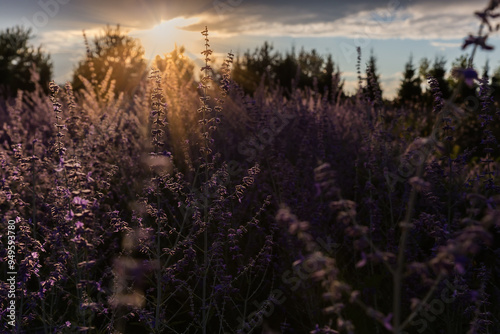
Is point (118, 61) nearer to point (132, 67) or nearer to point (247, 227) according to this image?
point (132, 67)

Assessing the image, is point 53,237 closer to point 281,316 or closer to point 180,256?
point 180,256

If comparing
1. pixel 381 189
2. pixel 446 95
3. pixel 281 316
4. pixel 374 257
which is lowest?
pixel 446 95

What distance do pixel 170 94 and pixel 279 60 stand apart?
21.8 meters

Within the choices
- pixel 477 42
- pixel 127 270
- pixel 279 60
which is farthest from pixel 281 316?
pixel 279 60

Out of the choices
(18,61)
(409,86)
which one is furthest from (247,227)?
(18,61)

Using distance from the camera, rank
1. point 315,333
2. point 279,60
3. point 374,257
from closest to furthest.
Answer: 1. point 374,257
2. point 315,333
3. point 279,60

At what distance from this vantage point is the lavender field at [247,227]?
1.98m

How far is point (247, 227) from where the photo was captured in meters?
4.24

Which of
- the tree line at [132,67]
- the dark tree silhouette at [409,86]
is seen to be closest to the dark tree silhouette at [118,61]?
the tree line at [132,67]

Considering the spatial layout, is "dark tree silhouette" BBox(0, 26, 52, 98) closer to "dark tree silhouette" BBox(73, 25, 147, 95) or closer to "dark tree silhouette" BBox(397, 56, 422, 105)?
"dark tree silhouette" BBox(73, 25, 147, 95)

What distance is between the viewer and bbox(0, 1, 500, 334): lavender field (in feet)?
6.48

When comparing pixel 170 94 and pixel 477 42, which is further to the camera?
pixel 170 94

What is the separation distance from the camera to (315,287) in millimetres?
3512

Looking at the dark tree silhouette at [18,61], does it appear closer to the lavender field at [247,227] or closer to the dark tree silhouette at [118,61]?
the dark tree silhouette at [118,61]
